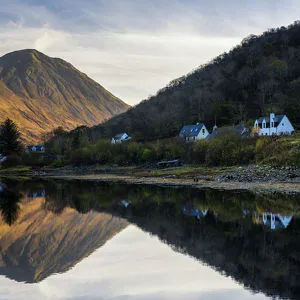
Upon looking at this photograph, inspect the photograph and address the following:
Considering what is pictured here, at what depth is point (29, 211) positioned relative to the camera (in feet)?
116

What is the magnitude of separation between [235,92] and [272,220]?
107958mm

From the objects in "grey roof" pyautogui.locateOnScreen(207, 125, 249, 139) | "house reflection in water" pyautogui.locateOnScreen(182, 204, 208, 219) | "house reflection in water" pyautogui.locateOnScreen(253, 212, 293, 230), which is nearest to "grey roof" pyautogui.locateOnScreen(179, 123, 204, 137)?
"grey roof" pyautogui.locateOnScreen(207, 125, 249, 139)

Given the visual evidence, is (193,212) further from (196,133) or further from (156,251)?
(196,133)

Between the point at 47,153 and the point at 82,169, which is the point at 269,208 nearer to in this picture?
the point at 82,169

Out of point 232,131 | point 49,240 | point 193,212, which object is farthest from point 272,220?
point 232,131

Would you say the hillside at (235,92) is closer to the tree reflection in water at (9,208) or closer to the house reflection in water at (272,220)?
the tree reflection in water at (9,208)

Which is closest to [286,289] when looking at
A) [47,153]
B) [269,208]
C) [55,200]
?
[269,208]

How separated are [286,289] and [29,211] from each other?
2629cm

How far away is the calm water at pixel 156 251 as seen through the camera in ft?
47.1

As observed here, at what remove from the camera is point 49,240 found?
23484 millimetres

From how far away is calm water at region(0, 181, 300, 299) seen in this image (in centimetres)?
1434

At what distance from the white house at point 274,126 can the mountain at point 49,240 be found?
56.8m

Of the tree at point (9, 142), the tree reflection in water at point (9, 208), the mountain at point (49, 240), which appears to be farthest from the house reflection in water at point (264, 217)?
the tree at point (9, 142)

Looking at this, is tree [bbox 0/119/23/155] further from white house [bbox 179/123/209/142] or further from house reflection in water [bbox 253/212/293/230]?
house reflection in water [bbox 253/212/293/230]
